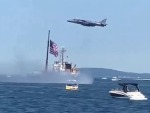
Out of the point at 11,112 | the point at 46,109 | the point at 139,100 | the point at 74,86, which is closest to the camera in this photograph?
the point at 11,112

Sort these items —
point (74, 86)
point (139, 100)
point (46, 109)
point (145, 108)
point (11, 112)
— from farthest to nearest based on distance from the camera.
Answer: point (74, 86) → point (139, 100) → point (145, 108) → point (46, 109) → point (11, 112)

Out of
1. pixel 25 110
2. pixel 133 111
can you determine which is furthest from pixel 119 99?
pixel 25 110

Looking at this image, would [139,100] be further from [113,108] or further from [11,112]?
[11,112]

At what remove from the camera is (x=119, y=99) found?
12631 cm

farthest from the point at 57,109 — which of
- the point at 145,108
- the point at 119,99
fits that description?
the point at 119,99

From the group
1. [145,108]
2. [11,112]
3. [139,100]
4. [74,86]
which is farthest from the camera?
[74,86]

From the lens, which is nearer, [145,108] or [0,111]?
[0,111]

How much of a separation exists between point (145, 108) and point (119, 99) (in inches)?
924

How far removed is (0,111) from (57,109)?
10.4 meters

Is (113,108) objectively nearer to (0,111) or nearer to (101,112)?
(101,112)

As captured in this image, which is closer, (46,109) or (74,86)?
(46,109)

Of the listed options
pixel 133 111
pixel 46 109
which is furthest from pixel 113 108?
pixel 46 109

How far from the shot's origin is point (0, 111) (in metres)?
88.7

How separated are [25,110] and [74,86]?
321 ft
